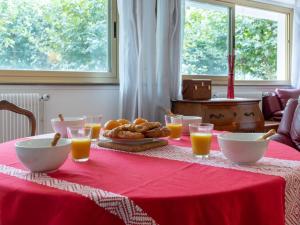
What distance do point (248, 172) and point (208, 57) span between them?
140 inches

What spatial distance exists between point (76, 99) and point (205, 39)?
1.90m

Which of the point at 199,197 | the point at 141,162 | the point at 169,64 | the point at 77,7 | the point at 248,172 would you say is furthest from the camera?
the point at 169,64

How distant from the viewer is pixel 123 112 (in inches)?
130

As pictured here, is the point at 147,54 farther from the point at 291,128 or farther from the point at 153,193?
the point at 153,193

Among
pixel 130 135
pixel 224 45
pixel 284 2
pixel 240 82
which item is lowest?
pixel 130 135

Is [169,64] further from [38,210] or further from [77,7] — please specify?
[38,210]

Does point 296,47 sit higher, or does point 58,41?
point 296,47

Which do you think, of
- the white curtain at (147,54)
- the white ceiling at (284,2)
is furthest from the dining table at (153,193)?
the white ceiling at (284,2)

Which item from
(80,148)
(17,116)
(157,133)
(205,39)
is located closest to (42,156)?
(80,148)

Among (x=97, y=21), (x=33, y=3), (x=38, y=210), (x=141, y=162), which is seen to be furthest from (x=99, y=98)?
(x=38, y=210)

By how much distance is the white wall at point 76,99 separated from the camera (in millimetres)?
3041

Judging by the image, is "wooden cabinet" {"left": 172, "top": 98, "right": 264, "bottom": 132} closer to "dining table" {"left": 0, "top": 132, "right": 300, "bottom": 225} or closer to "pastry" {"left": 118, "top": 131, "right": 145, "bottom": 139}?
"pastry" {"left": 118, "top": 131, "right": 145, "bottom": 139}

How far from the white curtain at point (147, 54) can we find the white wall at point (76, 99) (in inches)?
7.4

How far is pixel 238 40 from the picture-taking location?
15.8 ft
